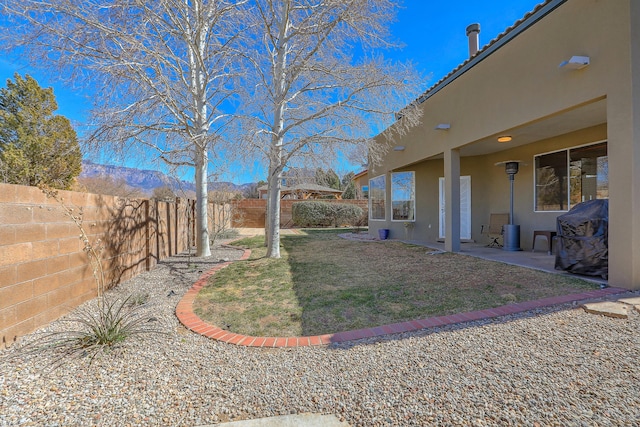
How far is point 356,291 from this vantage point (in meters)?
4.86

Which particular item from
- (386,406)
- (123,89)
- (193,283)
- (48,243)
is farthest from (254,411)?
(123,89)

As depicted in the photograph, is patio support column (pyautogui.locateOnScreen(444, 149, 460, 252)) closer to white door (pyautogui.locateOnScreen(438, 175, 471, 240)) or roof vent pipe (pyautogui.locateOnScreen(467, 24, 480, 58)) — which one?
white door (pyautogui.locateOnScreen(438, 175, 471, 240))

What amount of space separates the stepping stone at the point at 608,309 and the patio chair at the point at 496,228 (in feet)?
17.7

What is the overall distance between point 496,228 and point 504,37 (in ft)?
17.1

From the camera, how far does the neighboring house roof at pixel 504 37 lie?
572cm

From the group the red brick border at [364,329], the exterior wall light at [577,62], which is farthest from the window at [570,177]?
the red brick border at [364,329]

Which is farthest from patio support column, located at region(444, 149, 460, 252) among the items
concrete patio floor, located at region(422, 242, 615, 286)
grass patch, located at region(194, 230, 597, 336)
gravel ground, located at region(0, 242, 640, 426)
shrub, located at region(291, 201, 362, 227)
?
shrub, located at region(291, 201, 362, 227)

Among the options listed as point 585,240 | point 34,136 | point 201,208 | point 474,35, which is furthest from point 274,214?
point 34,136

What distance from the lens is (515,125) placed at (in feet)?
20.0

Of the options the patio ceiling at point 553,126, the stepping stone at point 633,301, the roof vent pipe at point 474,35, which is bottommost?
the stepping stone at point 633,301

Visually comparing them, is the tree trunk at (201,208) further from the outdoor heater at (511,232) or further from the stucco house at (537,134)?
the outdoor heater at (511,232)

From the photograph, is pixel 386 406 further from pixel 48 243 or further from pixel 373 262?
pixel 373 262

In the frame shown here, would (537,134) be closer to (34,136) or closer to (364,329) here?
(364,329)

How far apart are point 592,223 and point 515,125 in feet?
7.72
